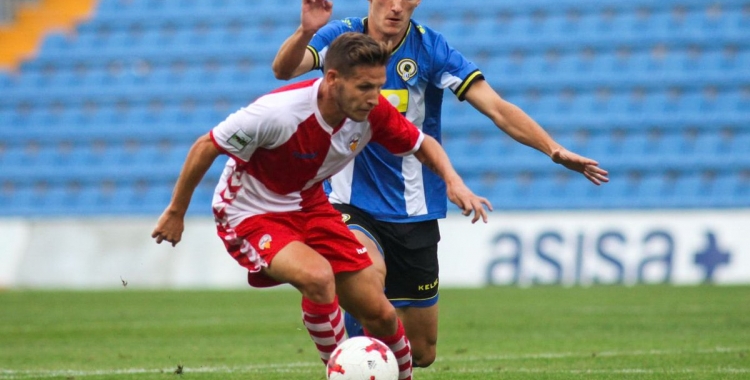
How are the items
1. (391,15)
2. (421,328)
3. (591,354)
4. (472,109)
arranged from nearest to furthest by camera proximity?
(391,15), (421,328), (591,354), (472,109)

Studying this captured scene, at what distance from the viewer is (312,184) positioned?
542 cm

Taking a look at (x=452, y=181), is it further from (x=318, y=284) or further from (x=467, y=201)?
(x=318, y=284)

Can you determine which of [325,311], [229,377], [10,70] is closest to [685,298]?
[229,377]

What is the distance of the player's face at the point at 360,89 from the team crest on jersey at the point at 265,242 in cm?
66

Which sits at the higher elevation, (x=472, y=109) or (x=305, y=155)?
(x=305, y=155)

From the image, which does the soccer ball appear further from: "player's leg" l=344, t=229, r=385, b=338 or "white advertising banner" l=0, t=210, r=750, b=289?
"white advertising banner" l=0, t=210, r=750, b=289

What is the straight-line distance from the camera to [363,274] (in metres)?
5.37

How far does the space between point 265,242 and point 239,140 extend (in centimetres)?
48

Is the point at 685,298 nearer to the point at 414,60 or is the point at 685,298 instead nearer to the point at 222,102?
the point at 414,60

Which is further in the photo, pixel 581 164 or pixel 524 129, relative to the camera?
pixel 524 129

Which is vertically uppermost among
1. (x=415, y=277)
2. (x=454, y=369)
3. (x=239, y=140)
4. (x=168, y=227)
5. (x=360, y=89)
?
(x=360, y=89)

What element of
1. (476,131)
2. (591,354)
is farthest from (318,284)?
(476,131)

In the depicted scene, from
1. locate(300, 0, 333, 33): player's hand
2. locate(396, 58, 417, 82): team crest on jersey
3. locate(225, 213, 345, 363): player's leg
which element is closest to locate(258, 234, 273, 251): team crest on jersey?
locate(225, 213, 345, 363): player's leg

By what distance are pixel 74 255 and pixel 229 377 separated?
449 inches
